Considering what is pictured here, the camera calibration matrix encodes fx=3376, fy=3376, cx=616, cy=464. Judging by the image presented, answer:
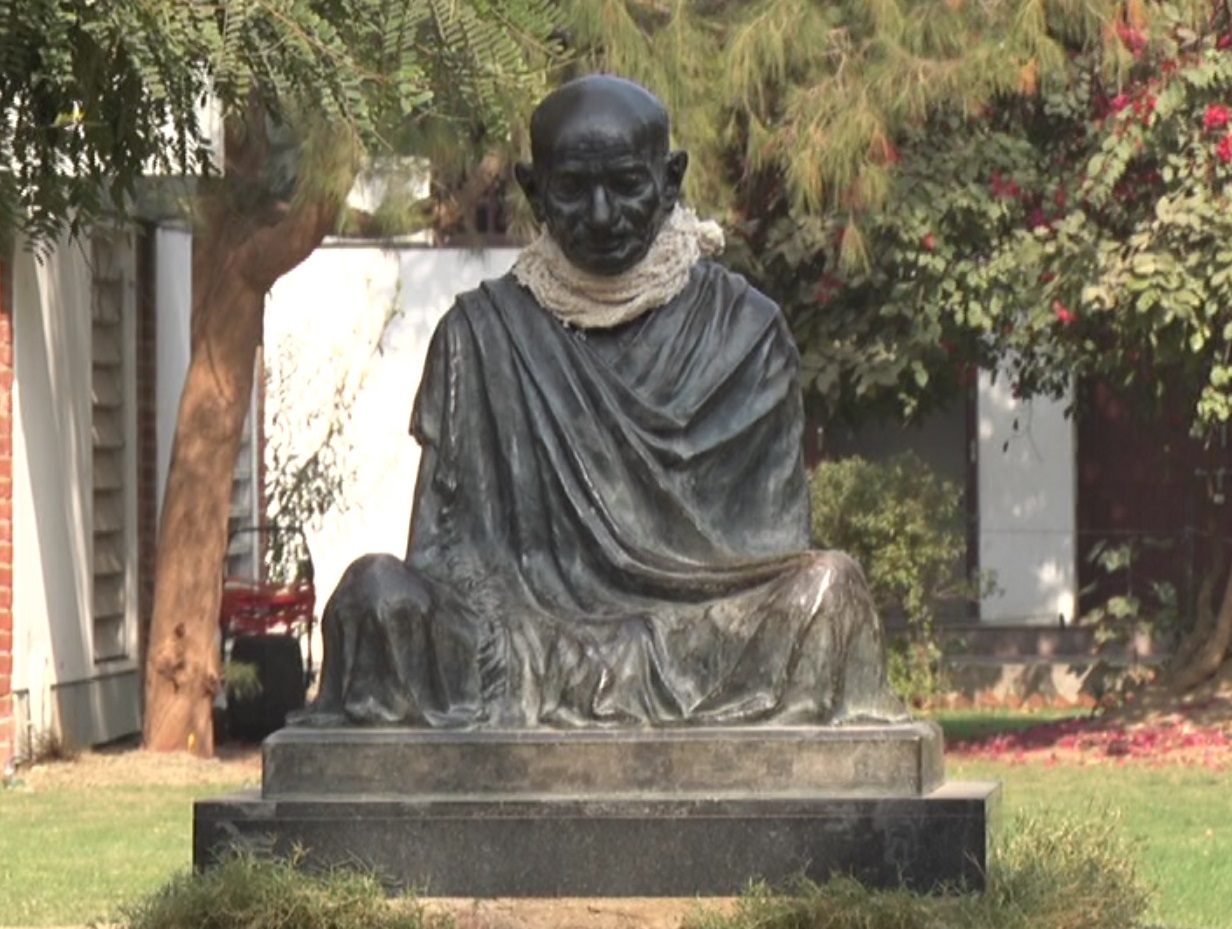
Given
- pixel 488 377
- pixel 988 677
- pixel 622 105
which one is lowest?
pixel 988 677

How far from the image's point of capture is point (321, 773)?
7336 mm

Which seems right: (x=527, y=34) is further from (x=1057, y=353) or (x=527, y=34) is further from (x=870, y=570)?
(x=870, y=570)

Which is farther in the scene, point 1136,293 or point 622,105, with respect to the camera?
point 1136,293

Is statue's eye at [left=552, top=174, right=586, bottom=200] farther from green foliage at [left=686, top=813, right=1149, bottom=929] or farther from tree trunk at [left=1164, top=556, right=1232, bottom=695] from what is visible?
tree trunk at [left=1164, top=556, right=1232, bottom=695]

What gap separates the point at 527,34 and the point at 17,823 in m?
6.43

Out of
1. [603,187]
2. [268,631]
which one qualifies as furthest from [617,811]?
[268,631]

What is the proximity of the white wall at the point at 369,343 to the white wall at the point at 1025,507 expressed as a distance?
11.9 ft

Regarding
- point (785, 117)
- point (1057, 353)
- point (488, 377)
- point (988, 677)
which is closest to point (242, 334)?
point (785, 117)

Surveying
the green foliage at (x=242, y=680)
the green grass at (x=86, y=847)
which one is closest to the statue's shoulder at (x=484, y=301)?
the green grass at (x=86, y=847)

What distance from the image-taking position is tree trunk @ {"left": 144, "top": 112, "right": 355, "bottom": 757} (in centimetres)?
1614

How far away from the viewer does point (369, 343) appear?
2362 cm

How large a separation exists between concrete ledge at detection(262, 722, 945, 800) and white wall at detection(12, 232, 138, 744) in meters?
8.49

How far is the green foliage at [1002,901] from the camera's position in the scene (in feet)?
22.5

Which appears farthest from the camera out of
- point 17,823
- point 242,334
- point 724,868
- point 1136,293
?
point 242,334
